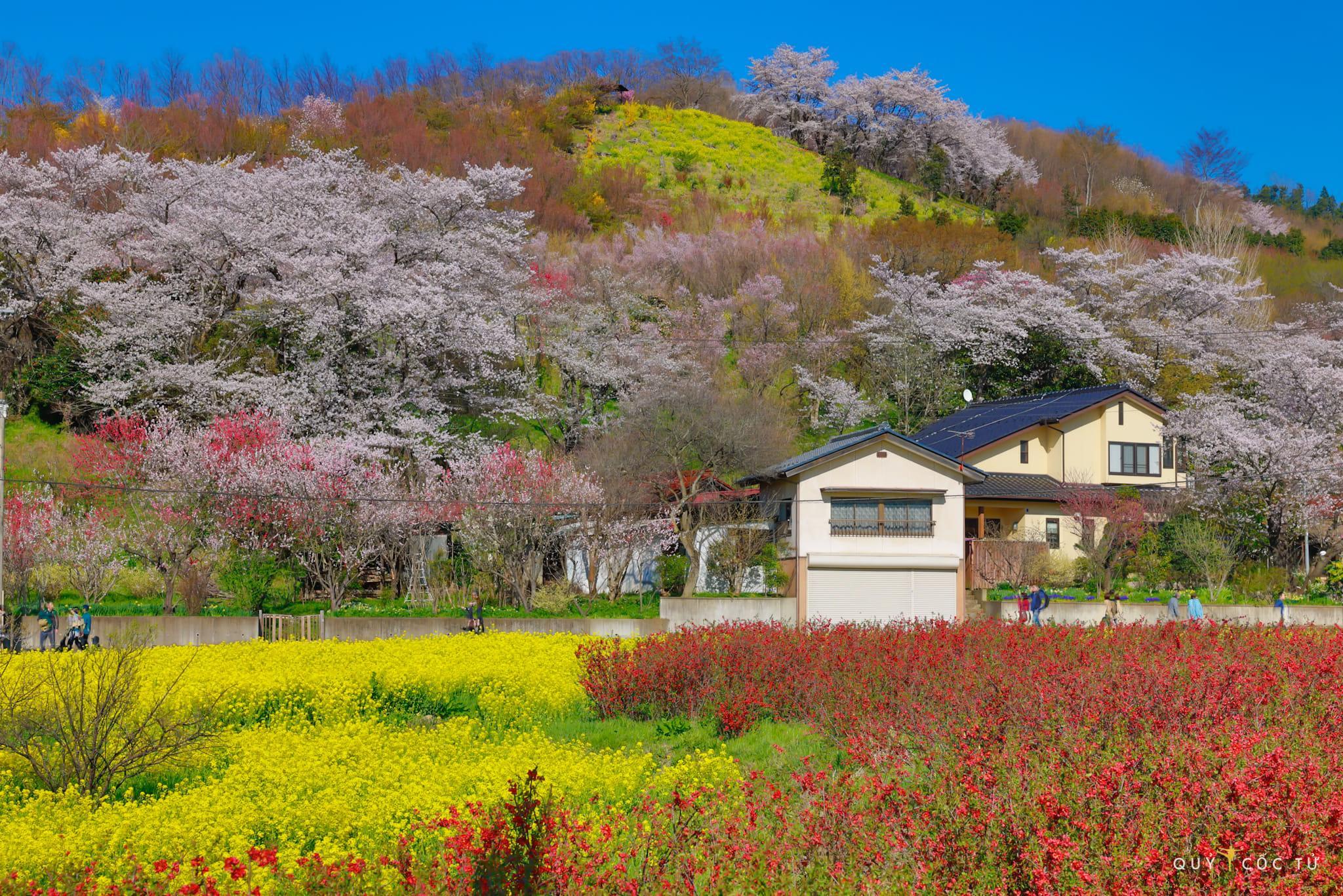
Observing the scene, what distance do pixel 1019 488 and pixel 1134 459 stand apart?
19.4ft

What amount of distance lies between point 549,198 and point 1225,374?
34090mm

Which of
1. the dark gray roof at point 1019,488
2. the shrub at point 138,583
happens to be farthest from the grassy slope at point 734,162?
the shrub at point 138,583

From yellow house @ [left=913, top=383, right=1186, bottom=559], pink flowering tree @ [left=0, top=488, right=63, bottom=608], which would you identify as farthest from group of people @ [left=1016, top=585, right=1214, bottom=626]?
pink flowering tree @ [left=0, top=488, right=63, bottom=608]

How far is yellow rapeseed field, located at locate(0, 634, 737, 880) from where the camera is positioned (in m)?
7.84

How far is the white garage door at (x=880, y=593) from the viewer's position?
31.1 metres

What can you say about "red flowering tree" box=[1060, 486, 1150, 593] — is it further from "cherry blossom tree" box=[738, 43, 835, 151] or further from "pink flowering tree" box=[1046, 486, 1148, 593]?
"cherry blossom tree" box=[738, 43, 835, 151]

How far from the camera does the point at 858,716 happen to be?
37.3ft

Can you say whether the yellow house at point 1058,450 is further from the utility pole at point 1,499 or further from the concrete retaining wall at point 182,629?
the utility pole at point 1,499

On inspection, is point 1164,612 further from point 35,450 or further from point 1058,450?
point 35,450

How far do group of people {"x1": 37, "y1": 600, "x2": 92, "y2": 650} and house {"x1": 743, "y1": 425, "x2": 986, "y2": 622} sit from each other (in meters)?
17.3

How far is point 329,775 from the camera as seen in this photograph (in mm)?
9328

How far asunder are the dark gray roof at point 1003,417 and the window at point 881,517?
5.40m

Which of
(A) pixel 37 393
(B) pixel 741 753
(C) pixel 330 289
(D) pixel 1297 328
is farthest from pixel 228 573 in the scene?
(D) pixel 1297 328

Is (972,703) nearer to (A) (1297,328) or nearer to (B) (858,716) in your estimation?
(B) (858,716)
